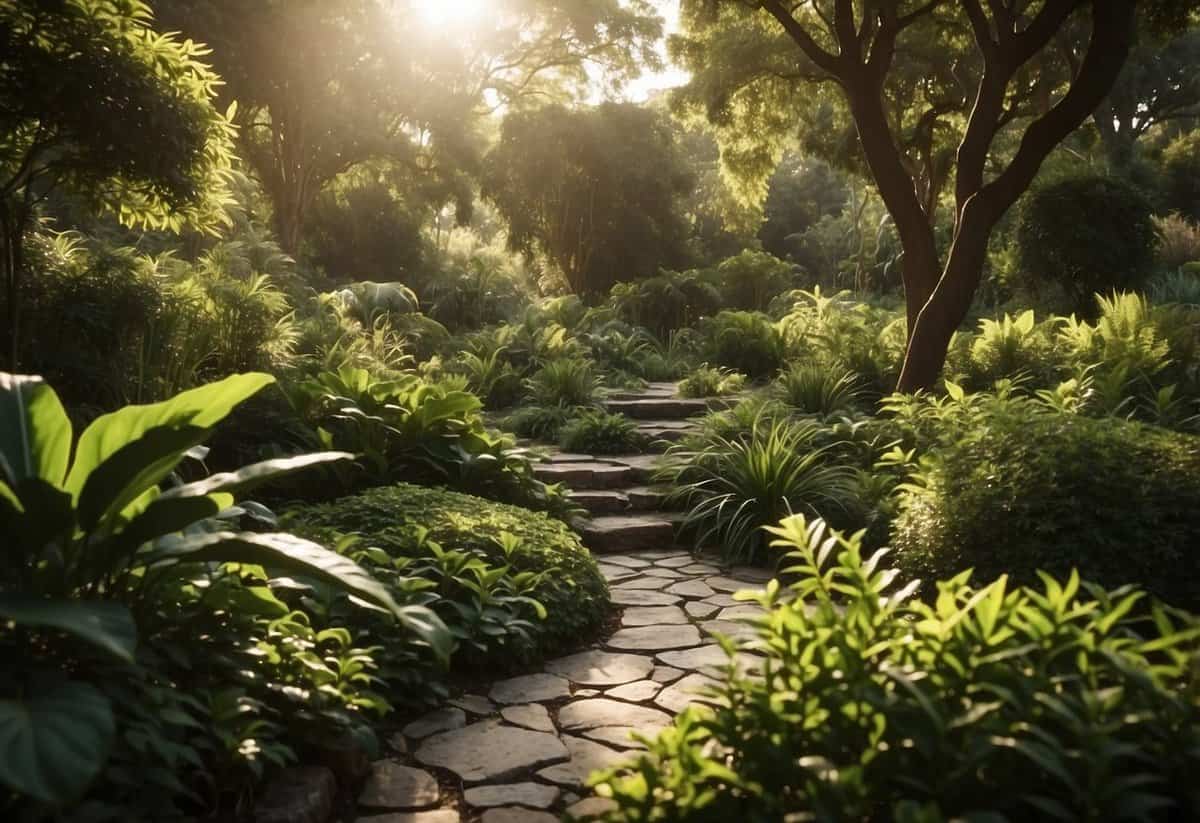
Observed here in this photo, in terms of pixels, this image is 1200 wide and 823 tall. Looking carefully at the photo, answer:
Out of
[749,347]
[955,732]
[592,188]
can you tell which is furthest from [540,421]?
[592,188]

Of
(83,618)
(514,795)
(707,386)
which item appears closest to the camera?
(83,618)

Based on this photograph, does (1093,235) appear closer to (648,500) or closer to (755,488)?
(755,488)

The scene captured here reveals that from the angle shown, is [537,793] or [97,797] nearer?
[97,797]

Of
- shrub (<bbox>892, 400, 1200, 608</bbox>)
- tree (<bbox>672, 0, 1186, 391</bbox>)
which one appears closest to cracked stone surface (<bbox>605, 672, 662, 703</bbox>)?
shrub (<bbox>892, 400, 1200, 608</bbox>)

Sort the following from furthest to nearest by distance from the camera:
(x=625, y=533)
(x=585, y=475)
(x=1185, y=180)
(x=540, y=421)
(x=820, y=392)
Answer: (x=1185, y=180) < (x=540, y=421) < (x=820, y=392) < (x=585, y=475) < (x=625, y=533)

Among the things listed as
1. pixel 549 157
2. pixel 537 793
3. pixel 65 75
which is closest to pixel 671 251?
pixel 549 157

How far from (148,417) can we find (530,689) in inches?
73.9

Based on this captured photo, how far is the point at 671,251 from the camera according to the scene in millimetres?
20875

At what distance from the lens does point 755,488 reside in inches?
223

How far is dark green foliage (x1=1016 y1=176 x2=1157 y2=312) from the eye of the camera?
409 inches

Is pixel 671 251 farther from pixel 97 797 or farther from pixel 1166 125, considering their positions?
pixel 1166 125

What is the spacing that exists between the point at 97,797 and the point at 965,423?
14.9 ft

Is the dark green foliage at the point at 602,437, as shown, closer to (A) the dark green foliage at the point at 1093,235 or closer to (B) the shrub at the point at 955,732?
(B) the shrub at the point at 955,732

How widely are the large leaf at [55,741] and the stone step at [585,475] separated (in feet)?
15.6
